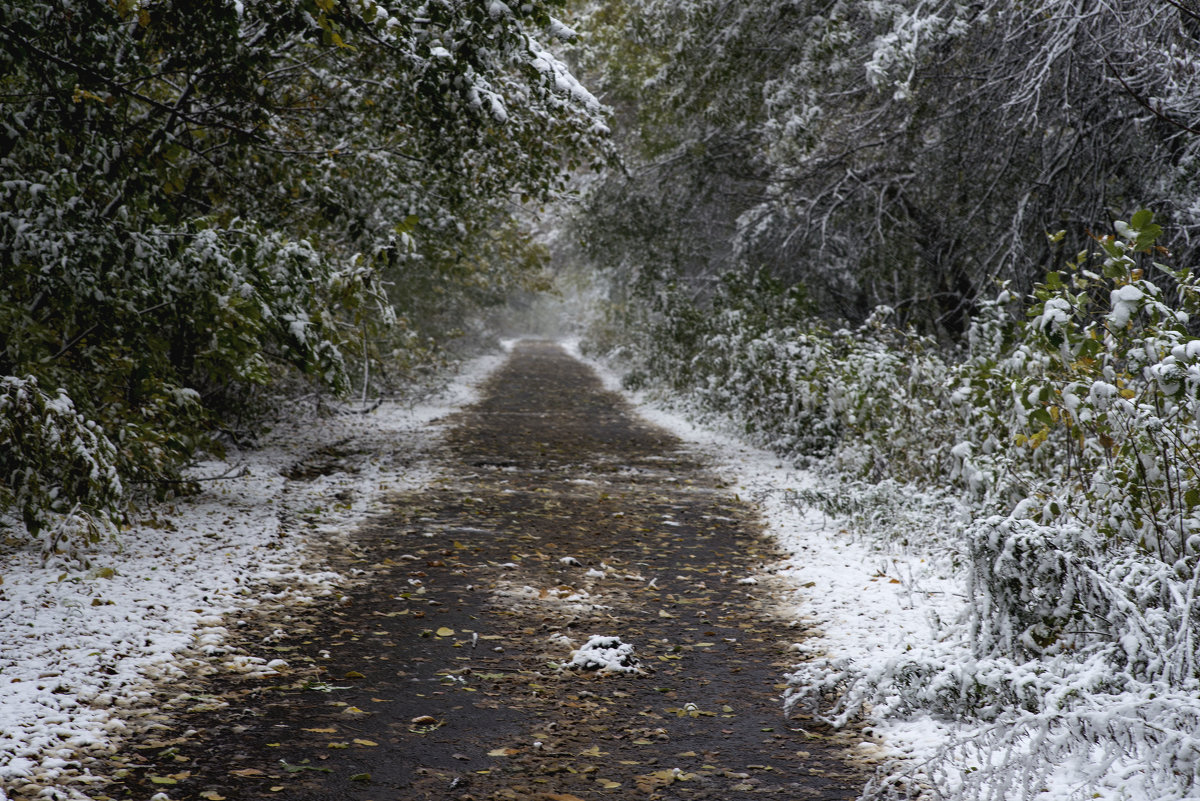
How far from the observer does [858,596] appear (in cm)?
605

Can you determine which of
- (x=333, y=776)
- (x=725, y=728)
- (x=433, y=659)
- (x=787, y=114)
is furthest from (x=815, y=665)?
(x=787, y=114)

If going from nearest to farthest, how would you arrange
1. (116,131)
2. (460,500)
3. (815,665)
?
(815,665) < (116,131) < (460,500)

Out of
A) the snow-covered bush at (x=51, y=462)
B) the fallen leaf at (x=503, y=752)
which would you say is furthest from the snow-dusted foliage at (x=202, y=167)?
the fallen leaf at (x=503, y=752)

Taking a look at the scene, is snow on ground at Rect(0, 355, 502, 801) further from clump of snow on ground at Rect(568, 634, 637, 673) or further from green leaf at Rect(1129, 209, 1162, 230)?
green leaf at Rect(1129, 209, 1162, 230)

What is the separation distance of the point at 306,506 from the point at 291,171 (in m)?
3.15

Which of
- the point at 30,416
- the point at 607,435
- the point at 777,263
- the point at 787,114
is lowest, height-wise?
the point at 607,435

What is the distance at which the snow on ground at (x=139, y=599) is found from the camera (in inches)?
145

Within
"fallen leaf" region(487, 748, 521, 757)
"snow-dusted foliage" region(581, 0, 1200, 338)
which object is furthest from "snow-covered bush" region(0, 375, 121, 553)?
"snow-dusted foliage" region(581, 0, 1200, 338)

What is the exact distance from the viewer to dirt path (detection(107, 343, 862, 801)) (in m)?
3.53

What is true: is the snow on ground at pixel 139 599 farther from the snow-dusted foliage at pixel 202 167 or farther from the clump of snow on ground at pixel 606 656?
the clump of snow on ground at pixel 606 656

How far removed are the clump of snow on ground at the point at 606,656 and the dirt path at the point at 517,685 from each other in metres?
0.07

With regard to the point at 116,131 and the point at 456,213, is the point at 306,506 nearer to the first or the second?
the point at 116,131

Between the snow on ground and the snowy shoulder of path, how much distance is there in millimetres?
2997

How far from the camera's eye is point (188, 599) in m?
5.51
